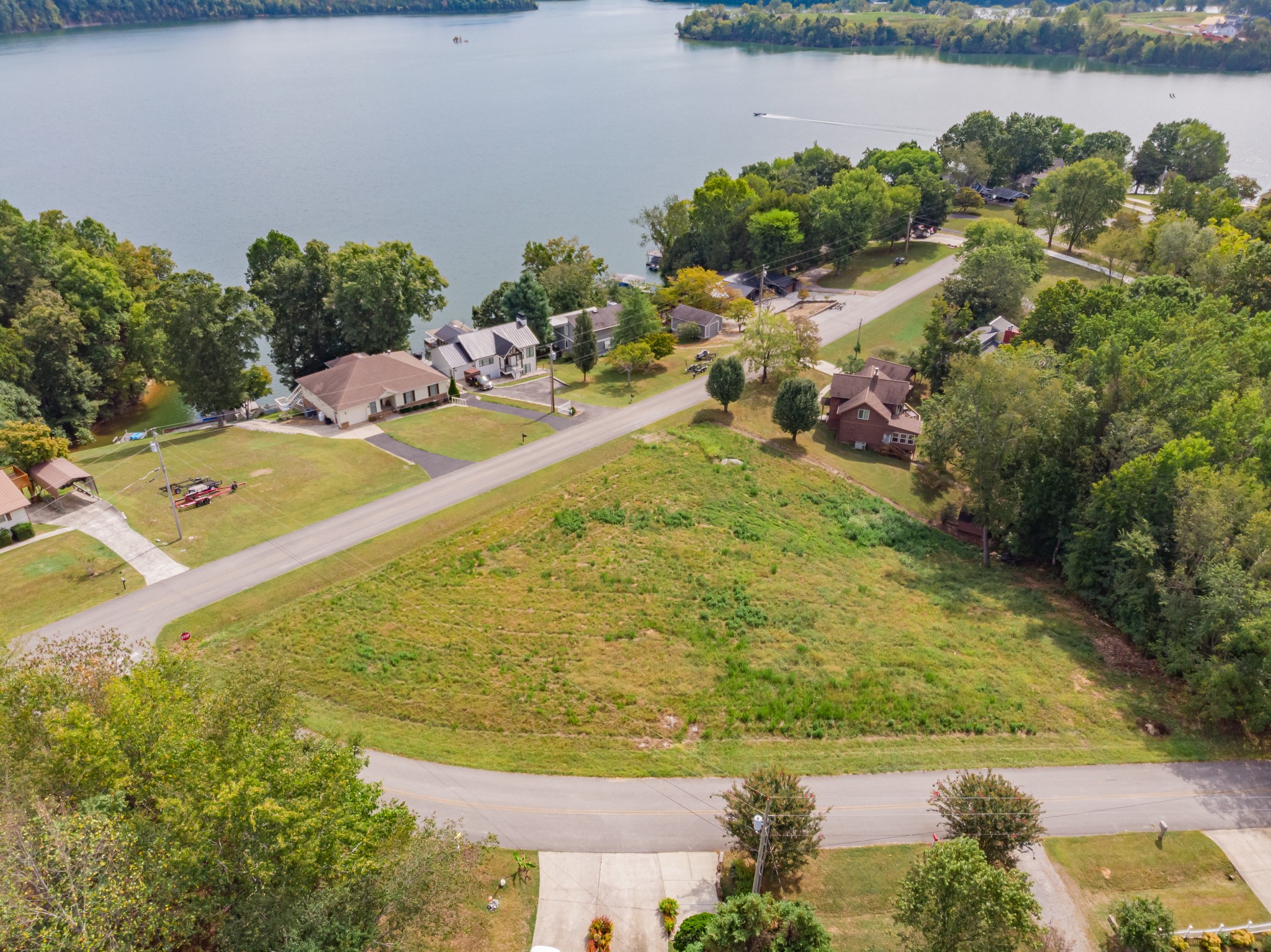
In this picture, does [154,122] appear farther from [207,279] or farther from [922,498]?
[922,498]

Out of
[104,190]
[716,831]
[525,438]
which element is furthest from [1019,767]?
[104,190]

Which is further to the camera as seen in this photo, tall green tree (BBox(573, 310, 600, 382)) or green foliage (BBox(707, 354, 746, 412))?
tall green tree (BBox(573, 310, 600, 382))

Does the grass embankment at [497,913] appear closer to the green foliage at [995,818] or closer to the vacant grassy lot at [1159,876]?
the green foliage at [995,818]

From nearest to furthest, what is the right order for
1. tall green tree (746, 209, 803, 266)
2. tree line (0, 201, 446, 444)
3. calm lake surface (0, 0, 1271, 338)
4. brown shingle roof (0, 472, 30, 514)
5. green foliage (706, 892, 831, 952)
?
green foliage (706, 892, 831, 952)
brown shingle roof (0, 472, 30, 514)
tree line (0, 201, 446, 444)
tall green tree (746, 209, 803, 266)
calm lake surface (0, 0, 1271, 338)

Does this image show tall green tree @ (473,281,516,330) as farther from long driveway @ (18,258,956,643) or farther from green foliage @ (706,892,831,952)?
green foliage @ (706,892,831,952)

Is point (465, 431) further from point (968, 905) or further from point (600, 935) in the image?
point (968, 905)

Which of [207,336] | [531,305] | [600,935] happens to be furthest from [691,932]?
[531,305]

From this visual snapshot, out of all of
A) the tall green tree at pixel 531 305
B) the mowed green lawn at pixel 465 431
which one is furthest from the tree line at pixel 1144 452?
the tall green tree at pixel 531 305

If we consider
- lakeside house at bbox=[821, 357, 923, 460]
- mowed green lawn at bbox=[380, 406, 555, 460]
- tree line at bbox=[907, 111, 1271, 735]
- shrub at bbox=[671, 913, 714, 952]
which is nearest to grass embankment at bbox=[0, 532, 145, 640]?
mowed green lawn at bbox=[380, 406, 555, 460]
